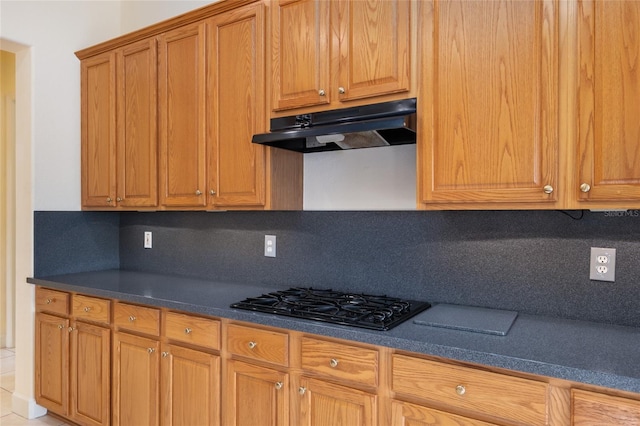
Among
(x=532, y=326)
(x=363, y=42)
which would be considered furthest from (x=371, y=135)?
(x=532, y=326)

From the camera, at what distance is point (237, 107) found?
2242 millimetres

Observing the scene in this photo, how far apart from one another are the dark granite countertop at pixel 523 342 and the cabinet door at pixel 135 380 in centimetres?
28

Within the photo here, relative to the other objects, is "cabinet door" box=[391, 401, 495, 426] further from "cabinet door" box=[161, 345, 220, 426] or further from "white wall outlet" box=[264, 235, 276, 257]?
"white wall outlet" box=[264, 235, 276, 257]

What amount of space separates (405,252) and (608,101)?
3.34 feet

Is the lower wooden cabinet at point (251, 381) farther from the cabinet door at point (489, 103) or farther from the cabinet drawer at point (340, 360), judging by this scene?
the cabinet door at point (489, 103)

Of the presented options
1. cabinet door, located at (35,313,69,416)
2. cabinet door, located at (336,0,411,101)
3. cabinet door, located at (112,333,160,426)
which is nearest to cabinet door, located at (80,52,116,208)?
cabinet door, located at (35,313,69,416)

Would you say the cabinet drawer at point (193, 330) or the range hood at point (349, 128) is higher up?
the range hood at point (349, 128)

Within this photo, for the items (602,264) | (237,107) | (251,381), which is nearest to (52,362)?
(251,381)

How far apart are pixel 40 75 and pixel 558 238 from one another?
314cm

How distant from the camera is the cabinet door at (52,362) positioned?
8.69 ft

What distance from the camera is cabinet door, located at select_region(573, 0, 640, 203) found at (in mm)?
1378

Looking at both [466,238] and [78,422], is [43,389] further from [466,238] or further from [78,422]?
[466,238]

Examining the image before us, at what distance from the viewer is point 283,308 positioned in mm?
1847

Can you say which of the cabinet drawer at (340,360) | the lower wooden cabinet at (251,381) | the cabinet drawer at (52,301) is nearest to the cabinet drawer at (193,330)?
the lower wooden cabinet at (251,381)
